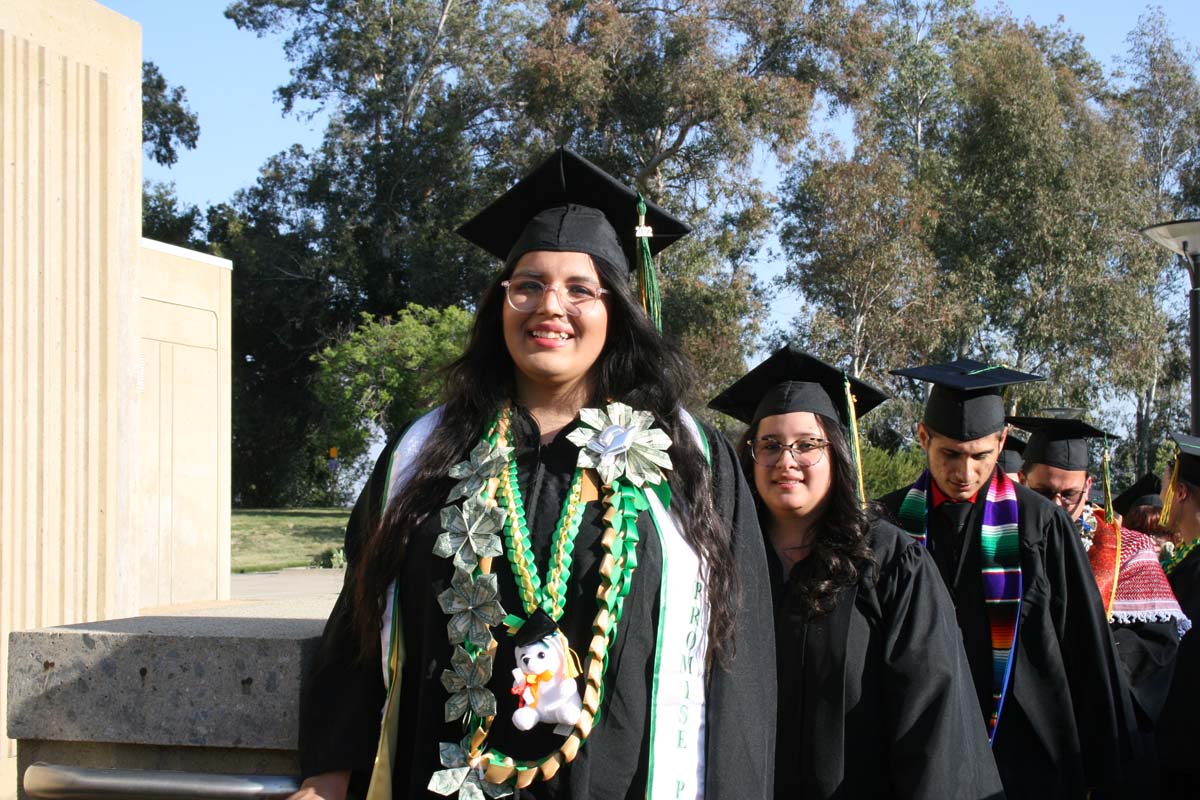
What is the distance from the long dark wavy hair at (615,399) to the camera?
2.40 meters

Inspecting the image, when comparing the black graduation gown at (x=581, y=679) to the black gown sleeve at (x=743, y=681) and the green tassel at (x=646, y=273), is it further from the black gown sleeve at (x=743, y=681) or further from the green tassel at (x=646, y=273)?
the green tassel at (x=646, y=273)

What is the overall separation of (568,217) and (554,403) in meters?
0.43

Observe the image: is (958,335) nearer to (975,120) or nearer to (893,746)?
(975,120)

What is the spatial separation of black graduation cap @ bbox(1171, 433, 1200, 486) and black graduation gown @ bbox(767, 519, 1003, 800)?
2476 mm

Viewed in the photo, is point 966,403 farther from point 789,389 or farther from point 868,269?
point 868,269

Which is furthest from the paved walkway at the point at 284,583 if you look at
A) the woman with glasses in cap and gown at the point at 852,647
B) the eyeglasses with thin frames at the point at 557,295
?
the eyeglasses with thin frames at the point at 557,295

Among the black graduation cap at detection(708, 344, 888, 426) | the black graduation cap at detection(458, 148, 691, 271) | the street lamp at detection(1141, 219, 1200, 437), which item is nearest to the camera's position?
the black graduation cap at detection(458, 148, 691, 271)

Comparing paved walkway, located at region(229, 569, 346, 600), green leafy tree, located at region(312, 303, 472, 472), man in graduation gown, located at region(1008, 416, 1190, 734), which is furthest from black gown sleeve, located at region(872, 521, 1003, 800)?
green leafy tree, located at region(312, 303, 472, 472)

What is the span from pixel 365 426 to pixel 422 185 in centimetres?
858

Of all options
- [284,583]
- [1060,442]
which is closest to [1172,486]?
[1060,442]

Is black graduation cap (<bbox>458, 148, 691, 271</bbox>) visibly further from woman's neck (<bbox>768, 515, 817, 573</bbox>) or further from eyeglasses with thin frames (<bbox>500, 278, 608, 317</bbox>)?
woman's neck (<bbox>768, 515, 817, 573</bbox>)

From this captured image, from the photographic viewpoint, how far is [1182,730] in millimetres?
3625

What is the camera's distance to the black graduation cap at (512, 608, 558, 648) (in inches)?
88.6

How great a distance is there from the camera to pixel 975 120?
27344 millimetres
